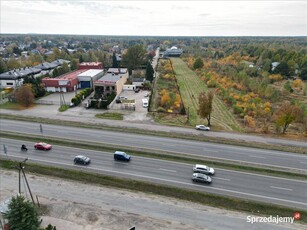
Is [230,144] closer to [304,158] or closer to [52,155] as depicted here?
[304,158]

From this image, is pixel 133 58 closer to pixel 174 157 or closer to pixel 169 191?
pixel 174 157

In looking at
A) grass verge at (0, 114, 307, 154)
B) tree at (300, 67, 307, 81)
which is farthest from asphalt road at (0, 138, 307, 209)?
tree at (300, 67, 307, 81)

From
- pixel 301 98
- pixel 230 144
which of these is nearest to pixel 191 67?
pixel 301 98

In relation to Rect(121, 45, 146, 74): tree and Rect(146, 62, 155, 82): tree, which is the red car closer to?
Rect(146, 62, 155, 82): tree

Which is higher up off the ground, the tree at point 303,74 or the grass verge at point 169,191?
the tree at point 303,74

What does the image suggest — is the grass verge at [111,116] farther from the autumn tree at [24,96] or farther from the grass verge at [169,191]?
the grass verge at [169,191]

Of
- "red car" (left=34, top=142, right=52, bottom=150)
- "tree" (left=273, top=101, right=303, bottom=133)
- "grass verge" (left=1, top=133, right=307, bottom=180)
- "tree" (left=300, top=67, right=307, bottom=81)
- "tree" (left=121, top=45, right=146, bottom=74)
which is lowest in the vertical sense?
"grass verge" (left=1, top=133, right=307, bottom=180)

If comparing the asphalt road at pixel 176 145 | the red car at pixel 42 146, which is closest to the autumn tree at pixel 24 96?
the asphalt road at pixel 176 145
